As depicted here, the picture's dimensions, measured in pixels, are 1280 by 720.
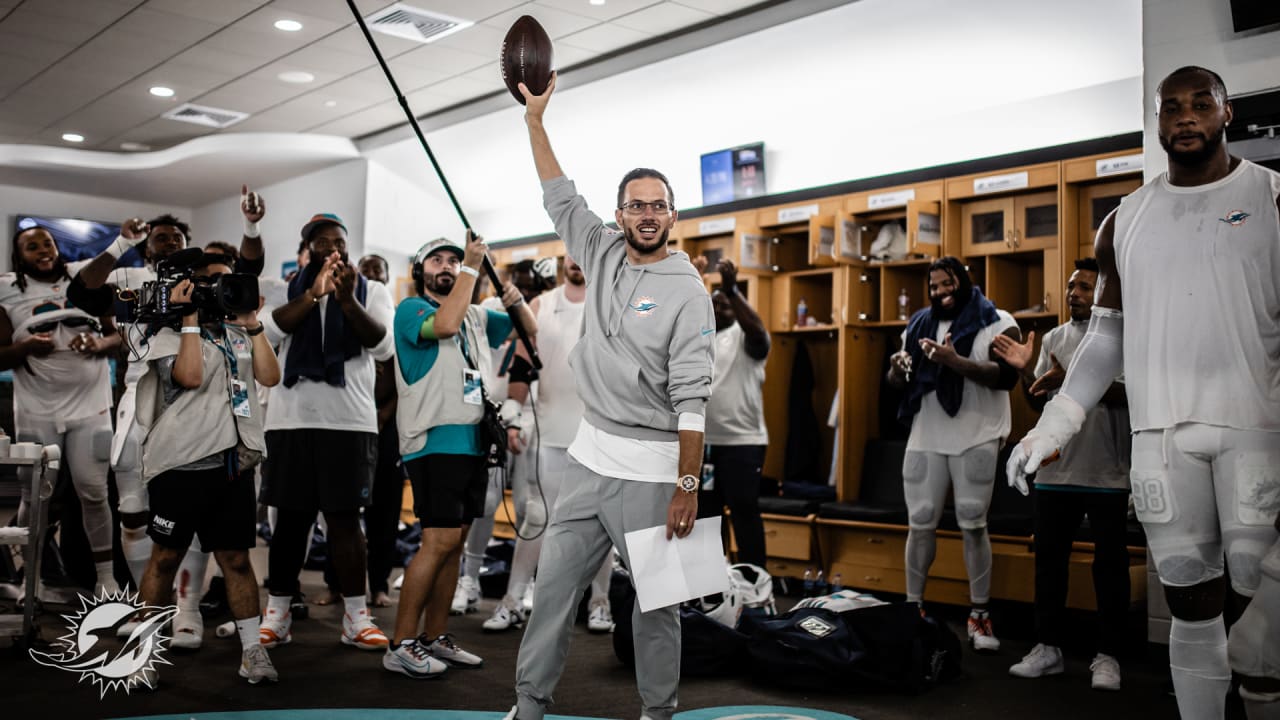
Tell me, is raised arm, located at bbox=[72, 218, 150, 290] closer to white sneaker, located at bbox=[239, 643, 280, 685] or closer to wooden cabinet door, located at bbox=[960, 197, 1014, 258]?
white sneaker, located at bbox=[239, 643, 280, 685]

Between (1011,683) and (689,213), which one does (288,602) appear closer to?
(1011,683)

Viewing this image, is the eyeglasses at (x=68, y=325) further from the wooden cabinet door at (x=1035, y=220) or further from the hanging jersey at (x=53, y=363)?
the wooden cabinet door at (x=1035, y=220)

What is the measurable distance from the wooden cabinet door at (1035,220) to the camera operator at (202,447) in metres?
4.19

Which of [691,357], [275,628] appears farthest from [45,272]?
[691,357]

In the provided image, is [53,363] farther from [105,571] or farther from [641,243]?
[641,243]

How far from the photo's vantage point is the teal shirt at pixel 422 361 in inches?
134

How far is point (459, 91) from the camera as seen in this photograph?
7840 mm

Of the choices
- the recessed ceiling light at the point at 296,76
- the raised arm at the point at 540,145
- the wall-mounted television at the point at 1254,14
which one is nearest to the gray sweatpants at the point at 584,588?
A: the raised arm at the point at 540,145

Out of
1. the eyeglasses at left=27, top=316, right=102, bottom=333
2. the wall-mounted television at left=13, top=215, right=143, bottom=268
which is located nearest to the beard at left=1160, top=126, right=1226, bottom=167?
the eyeglasses at left=27, top=316, right=102, bottom=333

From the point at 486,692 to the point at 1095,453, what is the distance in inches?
91.5

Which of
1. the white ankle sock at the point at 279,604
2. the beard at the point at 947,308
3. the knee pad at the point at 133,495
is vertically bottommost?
the white ankle sock at the point at 279,604

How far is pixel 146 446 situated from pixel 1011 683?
9.69 feet

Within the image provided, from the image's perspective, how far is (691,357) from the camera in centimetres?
245

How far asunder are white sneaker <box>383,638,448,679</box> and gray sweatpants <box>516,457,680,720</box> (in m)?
0.98
